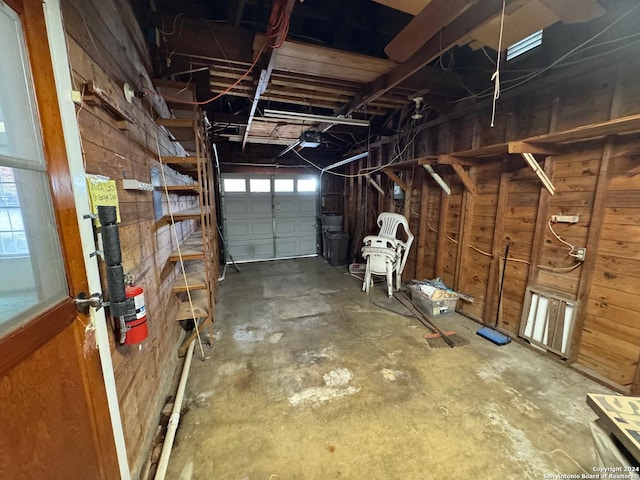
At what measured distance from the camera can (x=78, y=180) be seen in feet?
3.14

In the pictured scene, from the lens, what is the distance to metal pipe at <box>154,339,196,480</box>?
1386 millimetres

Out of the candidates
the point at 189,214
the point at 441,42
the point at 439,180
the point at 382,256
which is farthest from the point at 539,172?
the point at 189,214

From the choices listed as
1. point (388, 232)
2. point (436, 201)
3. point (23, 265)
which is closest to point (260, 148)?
point (388, 232)

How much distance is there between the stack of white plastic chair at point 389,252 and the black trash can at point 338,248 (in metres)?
1.65

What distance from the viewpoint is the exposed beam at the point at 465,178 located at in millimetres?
2914

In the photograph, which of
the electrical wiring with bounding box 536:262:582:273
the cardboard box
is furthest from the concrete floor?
the electrical wiring with bounding box 536:262:582:273

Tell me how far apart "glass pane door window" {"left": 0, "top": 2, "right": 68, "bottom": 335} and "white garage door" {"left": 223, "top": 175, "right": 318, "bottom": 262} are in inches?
212

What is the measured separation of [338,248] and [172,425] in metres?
4.40

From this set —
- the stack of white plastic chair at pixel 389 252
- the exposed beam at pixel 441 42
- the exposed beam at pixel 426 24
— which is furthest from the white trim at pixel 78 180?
the stack of white plastic chair at pixel 389 252

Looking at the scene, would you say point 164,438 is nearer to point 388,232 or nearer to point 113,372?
point 113,372

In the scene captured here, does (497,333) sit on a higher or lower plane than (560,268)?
lower

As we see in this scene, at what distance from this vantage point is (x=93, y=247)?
1.02 m

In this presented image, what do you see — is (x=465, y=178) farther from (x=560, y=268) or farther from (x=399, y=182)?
(x=560, y=268)

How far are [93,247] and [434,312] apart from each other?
10.9 feet
